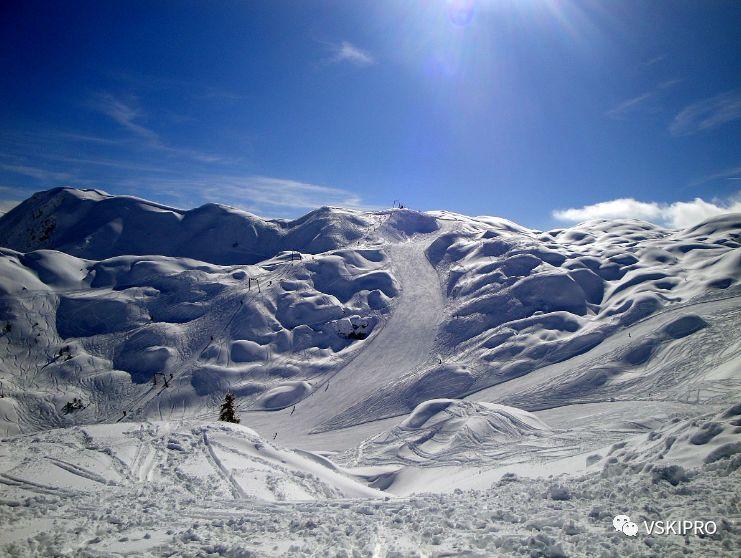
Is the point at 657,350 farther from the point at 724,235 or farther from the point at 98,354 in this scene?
the point at 98,354

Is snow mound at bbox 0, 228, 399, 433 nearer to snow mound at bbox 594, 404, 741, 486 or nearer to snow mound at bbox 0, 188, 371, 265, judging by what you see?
snow mound at bbox 0, 188, 371, 265

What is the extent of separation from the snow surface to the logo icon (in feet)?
0.67

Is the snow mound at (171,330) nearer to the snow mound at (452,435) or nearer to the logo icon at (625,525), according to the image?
the snow mound at (452,435)

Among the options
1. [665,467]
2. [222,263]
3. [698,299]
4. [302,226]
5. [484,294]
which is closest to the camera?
[665,467]

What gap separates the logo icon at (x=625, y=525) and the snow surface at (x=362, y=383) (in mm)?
205

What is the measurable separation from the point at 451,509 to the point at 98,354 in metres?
47.7

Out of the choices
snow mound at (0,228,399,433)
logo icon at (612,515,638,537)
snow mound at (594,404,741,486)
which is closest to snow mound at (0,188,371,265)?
snow mound at (0,228,399,433)

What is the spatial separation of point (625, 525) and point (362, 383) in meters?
35.1

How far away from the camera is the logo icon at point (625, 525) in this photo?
8.18 metres

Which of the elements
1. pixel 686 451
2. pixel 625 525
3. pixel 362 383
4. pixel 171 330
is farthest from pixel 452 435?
pixel 171 330

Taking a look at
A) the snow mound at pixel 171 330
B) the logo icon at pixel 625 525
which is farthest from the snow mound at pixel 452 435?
the snow mound at pixel 171 330

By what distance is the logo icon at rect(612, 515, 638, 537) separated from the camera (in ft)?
26.8

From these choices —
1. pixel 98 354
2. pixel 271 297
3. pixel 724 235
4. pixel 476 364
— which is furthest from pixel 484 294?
pixel 98 354

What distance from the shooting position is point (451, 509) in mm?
10352
